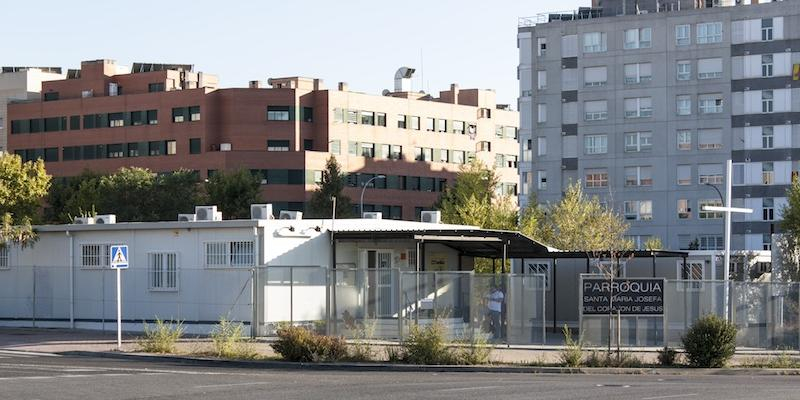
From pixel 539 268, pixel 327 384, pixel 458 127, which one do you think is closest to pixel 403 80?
pixel 458 127

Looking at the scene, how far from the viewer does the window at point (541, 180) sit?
10925 cm

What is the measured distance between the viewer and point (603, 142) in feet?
348

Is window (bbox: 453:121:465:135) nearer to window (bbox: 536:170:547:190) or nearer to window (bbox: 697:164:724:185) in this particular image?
window (bbox: 536:170:547:190)

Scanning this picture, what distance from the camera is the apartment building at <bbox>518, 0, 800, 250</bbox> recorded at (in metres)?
101

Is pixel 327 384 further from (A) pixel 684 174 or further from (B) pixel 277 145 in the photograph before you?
(B) pixel 277 145

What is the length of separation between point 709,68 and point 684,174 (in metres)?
7.86

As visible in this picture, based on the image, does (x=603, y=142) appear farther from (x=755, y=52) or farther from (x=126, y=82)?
(x=126, y=82)

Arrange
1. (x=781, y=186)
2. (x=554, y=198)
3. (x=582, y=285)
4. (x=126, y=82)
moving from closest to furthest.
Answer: (x=582, y=285)
(x=781, y=186)
(x=554, y=198)
(x=126, y=82)

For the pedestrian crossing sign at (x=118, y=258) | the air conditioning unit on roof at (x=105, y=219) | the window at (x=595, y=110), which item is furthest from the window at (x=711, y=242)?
the pedestrian crossing sign at (x=118, y=258)

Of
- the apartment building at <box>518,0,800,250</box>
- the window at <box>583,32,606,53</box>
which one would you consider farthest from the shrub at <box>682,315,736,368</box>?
the window at <box>583,32,606,53</box>

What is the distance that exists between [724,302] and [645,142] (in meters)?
66.2

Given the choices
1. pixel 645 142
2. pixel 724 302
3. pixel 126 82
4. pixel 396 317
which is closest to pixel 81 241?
pixel 396 317

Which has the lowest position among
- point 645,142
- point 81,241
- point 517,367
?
point 517,367

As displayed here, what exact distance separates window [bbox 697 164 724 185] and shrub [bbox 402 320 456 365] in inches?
2829
